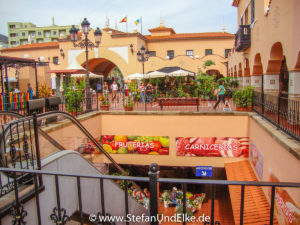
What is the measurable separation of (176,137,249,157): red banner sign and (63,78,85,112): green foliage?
5.21 metres

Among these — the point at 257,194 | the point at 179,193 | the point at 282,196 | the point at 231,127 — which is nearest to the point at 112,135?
the point at 179,193

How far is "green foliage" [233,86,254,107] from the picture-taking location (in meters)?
11.8

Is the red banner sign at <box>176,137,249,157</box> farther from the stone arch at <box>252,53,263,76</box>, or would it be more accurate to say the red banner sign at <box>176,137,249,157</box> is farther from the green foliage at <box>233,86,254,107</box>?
the stone arch at <box>252,53,263,76</box>

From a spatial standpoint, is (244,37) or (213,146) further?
(244,37)

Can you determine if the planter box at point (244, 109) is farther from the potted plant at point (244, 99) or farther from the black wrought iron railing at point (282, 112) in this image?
the black wrought iron railing at point (282, 112)

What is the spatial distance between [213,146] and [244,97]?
2.83m

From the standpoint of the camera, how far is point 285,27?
8141 millimetres

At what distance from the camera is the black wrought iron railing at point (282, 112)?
6.23 metres

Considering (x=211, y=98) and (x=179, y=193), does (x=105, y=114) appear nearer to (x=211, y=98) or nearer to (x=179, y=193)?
(x=179, y=193)

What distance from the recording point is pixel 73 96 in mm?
11117

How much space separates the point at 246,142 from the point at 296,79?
4.94 m

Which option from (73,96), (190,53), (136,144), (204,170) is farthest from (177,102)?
(190,53)

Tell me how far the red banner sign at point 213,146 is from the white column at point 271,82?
2612 mm

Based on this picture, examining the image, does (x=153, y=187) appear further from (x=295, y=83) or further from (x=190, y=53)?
(x=190, y=53)
